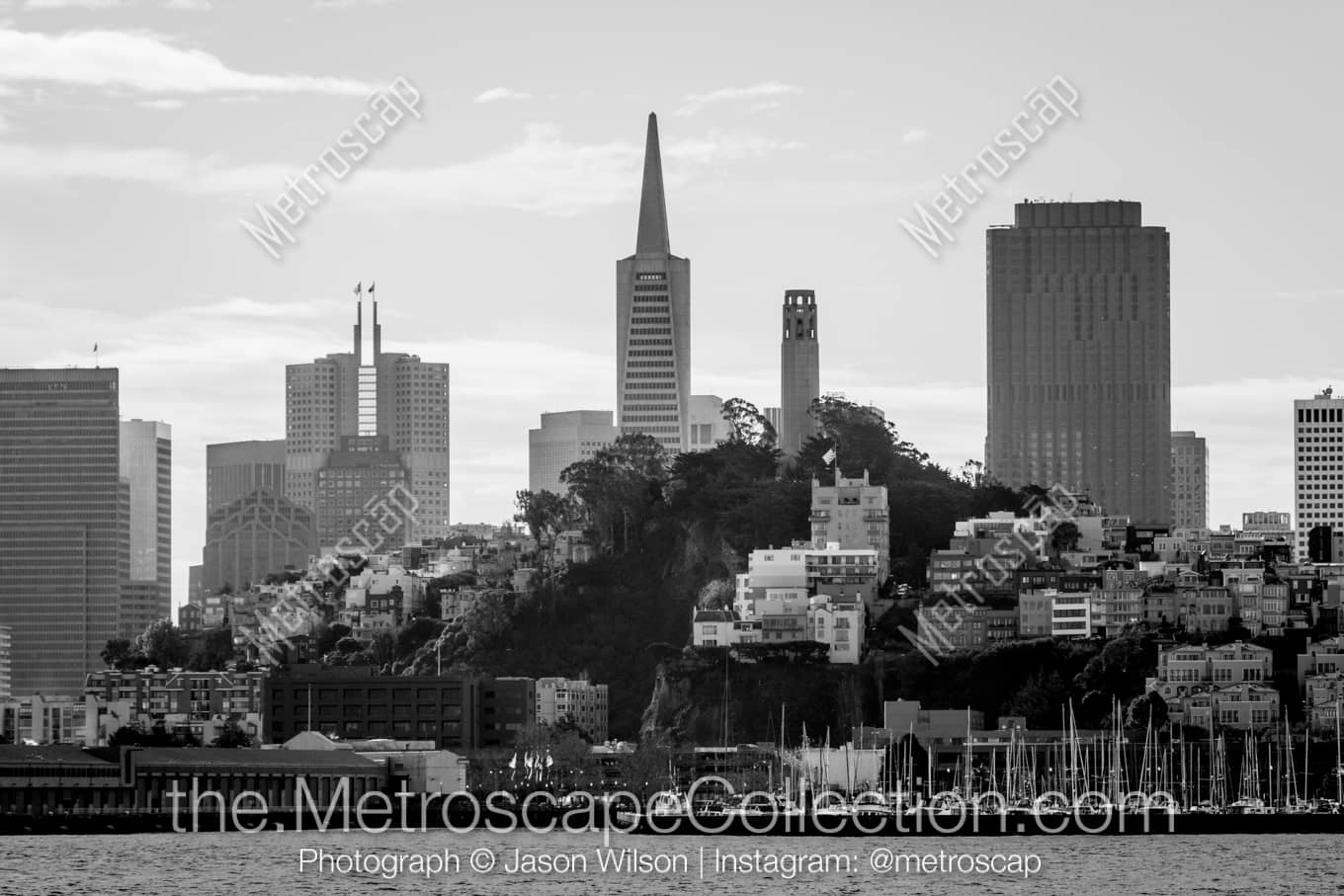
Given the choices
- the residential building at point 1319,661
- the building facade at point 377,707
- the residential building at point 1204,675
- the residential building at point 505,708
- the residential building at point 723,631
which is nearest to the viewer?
the residential building at point 1204,675

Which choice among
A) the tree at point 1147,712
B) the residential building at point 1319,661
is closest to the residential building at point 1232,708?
the tree at point 1147,712

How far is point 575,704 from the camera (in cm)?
19200

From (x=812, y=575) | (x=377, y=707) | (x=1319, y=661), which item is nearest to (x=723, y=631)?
(x=812, y=575)

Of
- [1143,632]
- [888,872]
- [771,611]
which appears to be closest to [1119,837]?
[888,872]

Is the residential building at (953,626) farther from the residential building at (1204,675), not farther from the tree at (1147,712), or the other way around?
the tree at (1147,712)

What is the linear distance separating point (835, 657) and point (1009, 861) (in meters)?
56.8

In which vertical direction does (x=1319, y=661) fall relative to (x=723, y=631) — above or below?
below

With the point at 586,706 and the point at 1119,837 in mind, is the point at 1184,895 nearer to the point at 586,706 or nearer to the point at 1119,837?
the point at 1119,837

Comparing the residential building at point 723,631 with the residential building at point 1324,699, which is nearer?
the residential building at point 1324,699

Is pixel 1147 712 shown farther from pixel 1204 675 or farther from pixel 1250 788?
pixel 1250 788

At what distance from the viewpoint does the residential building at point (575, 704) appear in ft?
623

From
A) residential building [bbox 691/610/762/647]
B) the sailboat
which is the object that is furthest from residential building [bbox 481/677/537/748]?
the sailboat

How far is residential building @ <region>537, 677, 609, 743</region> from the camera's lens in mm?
189875

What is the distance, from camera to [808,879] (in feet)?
397
